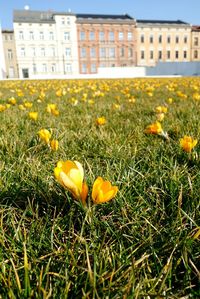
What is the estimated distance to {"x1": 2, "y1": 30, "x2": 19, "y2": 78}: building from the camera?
5862 centimetres

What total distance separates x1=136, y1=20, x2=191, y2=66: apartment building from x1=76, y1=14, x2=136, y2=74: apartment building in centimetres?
240

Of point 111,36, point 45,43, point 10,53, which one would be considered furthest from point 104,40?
point 10,53

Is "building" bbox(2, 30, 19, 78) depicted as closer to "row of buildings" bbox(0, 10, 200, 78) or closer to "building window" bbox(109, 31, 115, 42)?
"row of buildings" bbox(0, 10, 200, 78)

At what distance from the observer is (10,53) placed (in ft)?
194

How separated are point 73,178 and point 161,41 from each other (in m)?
69.3

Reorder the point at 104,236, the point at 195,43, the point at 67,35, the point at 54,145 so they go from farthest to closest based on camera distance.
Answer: the point at 195,43 → the point at 67,35 → the point at 54,145 → the point at 104,236

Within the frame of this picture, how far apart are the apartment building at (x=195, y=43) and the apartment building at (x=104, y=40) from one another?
50.7 ft

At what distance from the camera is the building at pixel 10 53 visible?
192ft

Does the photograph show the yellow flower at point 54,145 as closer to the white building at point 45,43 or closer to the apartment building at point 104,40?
the white building at point 45,43

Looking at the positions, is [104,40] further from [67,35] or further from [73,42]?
[67,35]

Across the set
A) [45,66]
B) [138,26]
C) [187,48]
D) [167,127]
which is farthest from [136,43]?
[167,127]

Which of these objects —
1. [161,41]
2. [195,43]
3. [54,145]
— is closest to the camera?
[54,145]

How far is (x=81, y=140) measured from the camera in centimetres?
200

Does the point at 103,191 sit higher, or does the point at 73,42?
the point at 73,42
